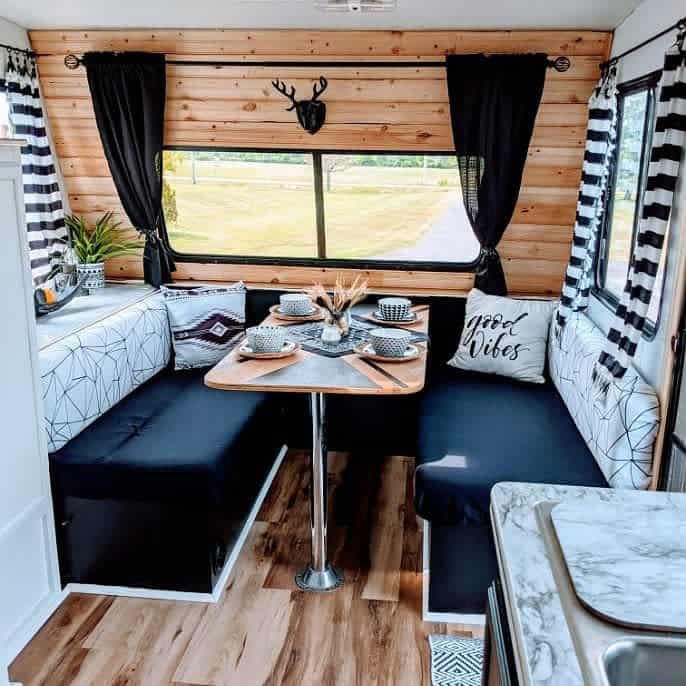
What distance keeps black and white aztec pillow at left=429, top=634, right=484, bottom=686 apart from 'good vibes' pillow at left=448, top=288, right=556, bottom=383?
1495mm

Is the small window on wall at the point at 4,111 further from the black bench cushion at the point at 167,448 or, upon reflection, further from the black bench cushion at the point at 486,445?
the black bench cushion at the point at 486,445

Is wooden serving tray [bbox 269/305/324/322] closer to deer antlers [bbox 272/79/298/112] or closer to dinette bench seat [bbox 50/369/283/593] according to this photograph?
dinette bench seat [bbox 50/369/283/593]

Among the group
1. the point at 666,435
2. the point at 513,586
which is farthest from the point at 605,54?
the point at 513,586

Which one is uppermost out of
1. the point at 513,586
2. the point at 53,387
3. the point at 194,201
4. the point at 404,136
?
the point at 404,136

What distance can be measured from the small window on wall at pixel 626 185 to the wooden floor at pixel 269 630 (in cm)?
143

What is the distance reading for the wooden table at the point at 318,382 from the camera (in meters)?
2.53

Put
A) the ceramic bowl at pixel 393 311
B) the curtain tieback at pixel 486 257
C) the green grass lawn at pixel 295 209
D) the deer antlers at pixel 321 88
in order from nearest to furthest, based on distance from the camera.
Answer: the ceramic bowl at pixel 393 311
the deer antlers at pixel 321 88
the curtain tieback at pixel 486 257
the green grass lawn at pixel 295 209

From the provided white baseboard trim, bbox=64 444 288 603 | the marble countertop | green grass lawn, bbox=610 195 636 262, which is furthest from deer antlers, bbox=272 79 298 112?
the marble countertop

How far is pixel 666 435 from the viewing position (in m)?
2.32

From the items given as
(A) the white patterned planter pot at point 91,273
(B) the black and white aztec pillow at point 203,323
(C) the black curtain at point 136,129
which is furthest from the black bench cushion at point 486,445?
(A) the white patterned planter pot at point 91,273

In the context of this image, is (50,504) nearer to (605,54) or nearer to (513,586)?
(513,586)

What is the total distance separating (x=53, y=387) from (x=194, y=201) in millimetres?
1762

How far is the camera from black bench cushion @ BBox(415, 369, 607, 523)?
258 cm

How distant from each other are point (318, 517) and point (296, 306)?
44.6 inches
